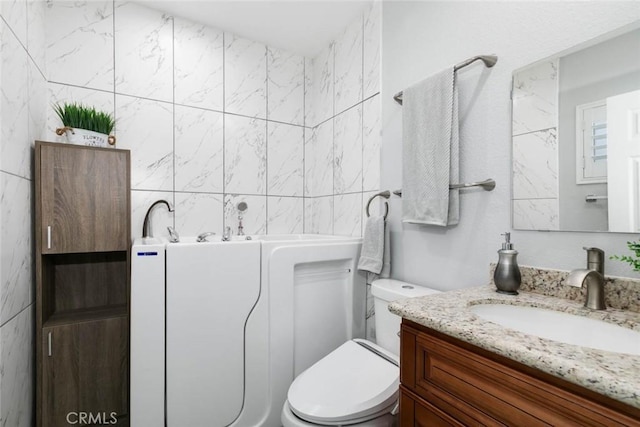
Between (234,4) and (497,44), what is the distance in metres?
1.57

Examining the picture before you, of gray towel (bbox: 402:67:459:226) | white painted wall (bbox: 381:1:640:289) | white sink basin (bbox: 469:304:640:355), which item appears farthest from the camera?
gray towel (bbox: 402:67:459:226)

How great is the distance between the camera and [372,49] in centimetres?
187

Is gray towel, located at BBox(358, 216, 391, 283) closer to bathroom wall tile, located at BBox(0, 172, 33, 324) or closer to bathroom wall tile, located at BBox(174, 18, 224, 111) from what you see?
bathroom wall tile, located at BBox(174, 18, 224, 111)

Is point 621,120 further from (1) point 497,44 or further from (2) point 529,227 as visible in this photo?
(1) point 497,44

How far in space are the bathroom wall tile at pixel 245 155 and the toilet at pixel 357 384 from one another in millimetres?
1271

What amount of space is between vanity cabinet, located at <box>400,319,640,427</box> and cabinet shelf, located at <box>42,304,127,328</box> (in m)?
1.50

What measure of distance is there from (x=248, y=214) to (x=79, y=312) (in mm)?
1134

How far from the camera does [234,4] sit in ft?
6.15

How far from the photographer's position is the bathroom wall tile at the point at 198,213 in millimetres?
2006

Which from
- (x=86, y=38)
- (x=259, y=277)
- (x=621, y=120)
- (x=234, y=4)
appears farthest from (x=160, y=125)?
(x=621, y=120)

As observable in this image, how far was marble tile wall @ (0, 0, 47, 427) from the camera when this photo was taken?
1.13 meters

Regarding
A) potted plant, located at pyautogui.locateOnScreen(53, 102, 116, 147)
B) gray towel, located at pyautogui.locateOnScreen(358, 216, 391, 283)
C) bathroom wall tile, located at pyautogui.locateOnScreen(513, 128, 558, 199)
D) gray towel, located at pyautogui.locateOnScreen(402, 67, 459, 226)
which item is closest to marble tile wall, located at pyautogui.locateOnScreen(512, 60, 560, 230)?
bathroom wall tile, located at pyautogui.locateOnScreen(513, 128, 558, 199)

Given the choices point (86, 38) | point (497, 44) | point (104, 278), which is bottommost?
point (104, 278)

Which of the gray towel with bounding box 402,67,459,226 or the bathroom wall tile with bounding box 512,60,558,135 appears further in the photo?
the gray towel with bounding box 402,67,459,226
